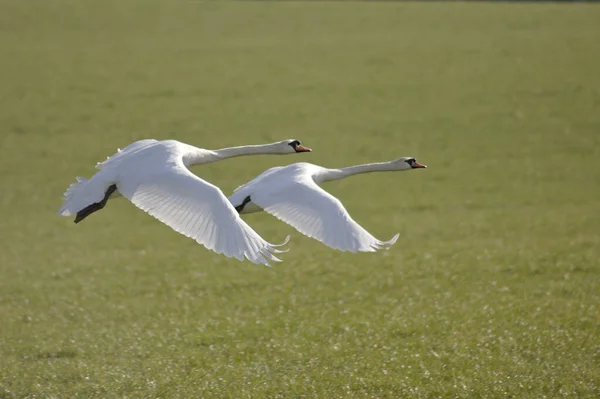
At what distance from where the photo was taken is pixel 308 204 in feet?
27.5

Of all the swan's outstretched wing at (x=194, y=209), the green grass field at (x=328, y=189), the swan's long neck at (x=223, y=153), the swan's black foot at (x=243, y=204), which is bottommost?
the green grass field at (x=328, y=189)

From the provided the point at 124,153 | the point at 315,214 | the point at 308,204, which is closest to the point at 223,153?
the point at 124,153

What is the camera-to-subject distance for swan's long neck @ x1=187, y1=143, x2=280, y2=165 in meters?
8.77

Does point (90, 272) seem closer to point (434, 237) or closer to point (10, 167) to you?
point (434, 237)

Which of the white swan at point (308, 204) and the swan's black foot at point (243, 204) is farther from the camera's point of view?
the swan's black foot at point (243, 204)

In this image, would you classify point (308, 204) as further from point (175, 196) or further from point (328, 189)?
point (328, 189)

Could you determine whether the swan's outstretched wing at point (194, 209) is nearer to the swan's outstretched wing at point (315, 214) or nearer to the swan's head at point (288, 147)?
the swan's outstretched wing at point (315, 214)

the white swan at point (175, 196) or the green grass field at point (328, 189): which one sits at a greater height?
the white swan at point (175, 196)

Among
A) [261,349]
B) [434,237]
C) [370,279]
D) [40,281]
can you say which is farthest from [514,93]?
[261,349]

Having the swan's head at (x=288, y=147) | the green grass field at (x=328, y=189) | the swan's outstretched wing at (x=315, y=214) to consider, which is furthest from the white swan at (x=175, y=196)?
the green grass field at (x=328, y=189)

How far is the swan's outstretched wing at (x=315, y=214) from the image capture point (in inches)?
312

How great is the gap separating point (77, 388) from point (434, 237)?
29.0ft

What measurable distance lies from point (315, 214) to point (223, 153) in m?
1.15

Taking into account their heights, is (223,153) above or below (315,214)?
above
